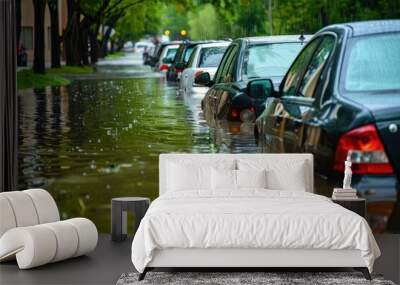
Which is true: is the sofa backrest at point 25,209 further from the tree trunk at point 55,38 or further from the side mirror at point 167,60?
the side mirror at point 167,60

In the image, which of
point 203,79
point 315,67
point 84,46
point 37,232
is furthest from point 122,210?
point 84,46

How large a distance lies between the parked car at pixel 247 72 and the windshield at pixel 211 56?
2.7 inches

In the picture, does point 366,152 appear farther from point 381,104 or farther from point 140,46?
point 140,46

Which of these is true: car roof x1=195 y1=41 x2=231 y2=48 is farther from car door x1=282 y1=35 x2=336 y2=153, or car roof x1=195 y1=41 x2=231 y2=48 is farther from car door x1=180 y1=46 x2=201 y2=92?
car door x1=282 y1=35 x2=336 y2=153

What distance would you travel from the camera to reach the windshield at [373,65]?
7.88 meters

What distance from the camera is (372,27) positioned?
8.17 meters

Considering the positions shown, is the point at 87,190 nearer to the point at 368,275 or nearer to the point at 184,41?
the point at 184,41

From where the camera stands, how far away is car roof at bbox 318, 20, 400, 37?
8.11 meters

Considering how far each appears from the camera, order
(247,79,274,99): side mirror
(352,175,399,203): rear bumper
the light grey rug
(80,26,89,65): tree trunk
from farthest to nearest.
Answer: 1. (80,26,89,65): tree trunk
2. (247,79,274,99): side mirror
3. (352,175,399,203): rear bumper
4. the light grey rug

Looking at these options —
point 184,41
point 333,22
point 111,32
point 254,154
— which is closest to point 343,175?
point 254,154

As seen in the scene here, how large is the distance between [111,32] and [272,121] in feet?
5.89

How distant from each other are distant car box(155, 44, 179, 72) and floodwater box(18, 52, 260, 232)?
0.93 ft

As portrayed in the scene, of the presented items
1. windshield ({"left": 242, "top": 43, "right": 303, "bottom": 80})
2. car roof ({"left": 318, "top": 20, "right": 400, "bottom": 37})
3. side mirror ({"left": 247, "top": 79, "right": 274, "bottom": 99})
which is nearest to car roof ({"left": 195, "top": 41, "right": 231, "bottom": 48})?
windshield ({"left": 242, "top": 43, "right": 303, "bottom": 80})

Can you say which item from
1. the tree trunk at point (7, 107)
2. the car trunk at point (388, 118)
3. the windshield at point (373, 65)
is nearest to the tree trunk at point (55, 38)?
the tree trunk at point (7, 107)
